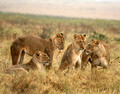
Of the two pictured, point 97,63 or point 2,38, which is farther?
point 2,38

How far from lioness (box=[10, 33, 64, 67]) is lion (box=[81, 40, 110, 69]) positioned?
34.1 inches

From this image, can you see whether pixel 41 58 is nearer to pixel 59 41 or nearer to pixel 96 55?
pixel 59 41

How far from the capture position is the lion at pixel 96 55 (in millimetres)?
7516

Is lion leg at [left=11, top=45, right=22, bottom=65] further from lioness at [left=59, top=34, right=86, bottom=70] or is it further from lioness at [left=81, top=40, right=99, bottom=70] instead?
lioness at [left=81, top=40, right=99, bottom=70]

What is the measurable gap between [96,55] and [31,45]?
6.98 feet

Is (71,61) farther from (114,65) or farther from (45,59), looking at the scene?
(114,65)

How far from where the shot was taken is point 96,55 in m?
7.62

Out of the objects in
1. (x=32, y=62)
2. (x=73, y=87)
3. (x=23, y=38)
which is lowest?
(x=73, y=87)

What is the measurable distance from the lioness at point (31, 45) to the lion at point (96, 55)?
87 centimetres

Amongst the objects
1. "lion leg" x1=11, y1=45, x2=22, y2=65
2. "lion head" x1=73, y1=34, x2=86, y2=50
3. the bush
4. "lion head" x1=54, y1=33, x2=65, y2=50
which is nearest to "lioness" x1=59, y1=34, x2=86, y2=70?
"lion head" x1=73, y1=34, x2=86, y2=50

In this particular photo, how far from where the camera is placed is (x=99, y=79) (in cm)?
666

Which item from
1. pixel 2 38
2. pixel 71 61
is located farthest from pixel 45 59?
pixel 2 38

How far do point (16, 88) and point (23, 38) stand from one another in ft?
7.33

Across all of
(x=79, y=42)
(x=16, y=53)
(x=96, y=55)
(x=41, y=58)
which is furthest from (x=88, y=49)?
(x=16, y=53)
